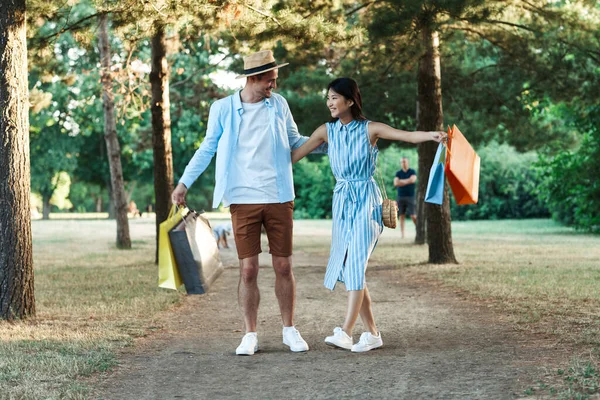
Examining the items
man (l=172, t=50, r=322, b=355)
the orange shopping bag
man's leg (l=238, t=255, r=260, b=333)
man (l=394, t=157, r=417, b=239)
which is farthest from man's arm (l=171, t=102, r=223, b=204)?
man (l=394, t=157, r=417, b=239)

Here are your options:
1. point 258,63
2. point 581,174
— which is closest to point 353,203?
point 258,63

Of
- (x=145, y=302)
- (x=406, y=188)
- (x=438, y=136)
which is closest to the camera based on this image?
(x=438, y=136)

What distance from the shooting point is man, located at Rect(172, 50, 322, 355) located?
5863mm

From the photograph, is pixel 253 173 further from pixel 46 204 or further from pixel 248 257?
pixel 46 204

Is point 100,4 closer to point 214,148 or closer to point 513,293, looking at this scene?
point 214,148

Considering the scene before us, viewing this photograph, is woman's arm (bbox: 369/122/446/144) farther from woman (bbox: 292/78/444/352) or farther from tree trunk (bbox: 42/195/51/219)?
tree trunk (bbox: 42/195/51/219)

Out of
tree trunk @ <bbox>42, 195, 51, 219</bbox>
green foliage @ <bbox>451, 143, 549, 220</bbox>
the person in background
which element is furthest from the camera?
tree trunk @ <bbox>42, 195, 51, 219</bbox>

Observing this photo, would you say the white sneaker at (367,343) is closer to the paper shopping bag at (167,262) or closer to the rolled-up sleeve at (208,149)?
the paper shopping bag at (167,262)

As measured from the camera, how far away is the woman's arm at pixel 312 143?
6090 mm

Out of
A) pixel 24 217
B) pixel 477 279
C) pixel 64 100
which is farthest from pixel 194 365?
pixel 64 100

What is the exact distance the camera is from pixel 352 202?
235 inches

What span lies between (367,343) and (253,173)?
1.47 meters

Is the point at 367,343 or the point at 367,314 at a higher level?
the point at 367,314

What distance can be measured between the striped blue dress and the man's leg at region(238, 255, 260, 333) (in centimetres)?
53
